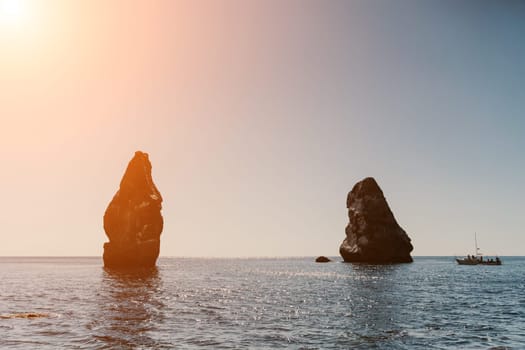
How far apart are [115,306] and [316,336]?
19716 mm

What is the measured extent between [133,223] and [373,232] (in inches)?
2634

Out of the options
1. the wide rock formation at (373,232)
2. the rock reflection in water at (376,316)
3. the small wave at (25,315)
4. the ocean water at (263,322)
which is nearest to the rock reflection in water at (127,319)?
the ocean water at (263,322)

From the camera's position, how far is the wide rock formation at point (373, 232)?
114 metres

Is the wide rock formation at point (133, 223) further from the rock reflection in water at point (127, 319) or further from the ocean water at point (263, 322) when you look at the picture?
the ocean water at point (263, 322)

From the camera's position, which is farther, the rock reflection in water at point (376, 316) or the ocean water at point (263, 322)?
the rock reflection in water at point (376, 316)

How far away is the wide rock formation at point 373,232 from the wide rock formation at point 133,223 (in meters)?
58.7

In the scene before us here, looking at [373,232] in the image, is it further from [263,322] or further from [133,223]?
[263,322]

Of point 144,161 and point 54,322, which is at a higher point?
point 144,161

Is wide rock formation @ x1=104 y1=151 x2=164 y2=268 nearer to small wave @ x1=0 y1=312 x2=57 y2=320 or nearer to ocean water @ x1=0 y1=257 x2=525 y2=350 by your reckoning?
ocean water @ x1=0 y1=257 x2=525 y2=350

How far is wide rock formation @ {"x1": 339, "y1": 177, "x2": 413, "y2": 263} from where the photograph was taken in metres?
114

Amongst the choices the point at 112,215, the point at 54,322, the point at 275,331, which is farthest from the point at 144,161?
the point at 275,331

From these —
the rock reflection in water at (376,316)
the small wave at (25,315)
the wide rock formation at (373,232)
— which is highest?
the wide rock formation at (373,232)

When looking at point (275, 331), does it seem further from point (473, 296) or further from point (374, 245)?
point (374, 245)

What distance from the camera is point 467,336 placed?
72.1 ft
